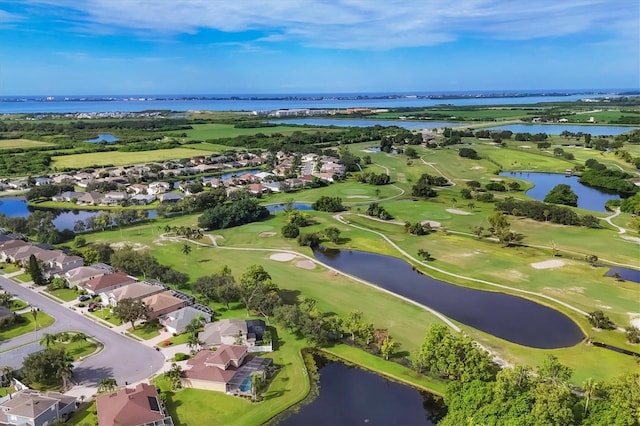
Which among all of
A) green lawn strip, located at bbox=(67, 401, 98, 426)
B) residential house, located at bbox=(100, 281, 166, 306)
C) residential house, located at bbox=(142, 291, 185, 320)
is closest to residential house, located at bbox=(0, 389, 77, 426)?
green lawn strip, located at bbox=(67, 401, 98, 426)

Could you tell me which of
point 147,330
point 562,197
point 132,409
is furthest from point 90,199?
point 562,197

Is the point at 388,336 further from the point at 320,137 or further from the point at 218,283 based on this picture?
the point at 320,137

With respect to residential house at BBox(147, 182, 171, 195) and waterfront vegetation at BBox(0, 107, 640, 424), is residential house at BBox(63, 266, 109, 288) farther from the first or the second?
residential house at BBox(147, 182, 171, 195)

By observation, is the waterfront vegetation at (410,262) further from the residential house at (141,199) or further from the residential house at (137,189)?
the residential house at (137,189)

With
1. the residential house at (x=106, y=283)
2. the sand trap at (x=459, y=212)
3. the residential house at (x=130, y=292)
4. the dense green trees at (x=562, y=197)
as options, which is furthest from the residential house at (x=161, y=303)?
the dense green trees at (x=562, y=197)

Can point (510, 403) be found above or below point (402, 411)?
above

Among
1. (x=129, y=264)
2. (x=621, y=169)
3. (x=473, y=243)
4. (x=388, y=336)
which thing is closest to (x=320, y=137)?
(x=621, y=169)
